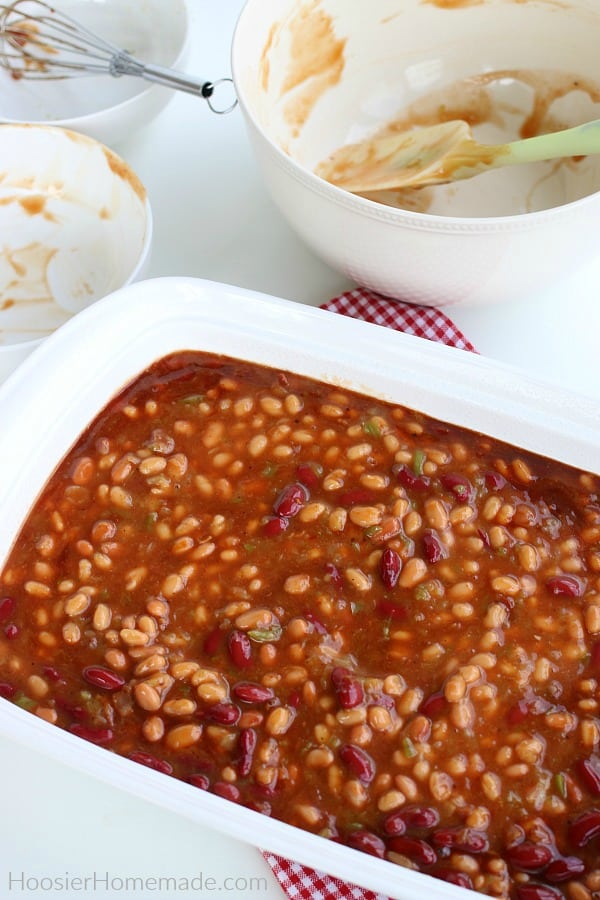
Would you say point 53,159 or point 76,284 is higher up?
point 53,159

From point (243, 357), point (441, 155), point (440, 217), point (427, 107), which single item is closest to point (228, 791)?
point (243, 357)

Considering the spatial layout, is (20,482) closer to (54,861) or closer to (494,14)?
(54,861)

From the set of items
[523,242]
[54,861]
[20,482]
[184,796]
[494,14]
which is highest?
[494,14]

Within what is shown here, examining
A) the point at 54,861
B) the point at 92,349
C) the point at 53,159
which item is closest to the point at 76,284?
the point at 53,159

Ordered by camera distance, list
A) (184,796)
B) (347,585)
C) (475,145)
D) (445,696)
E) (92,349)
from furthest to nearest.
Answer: (475,145), (92,349), (347,585), (445,696), (184,796)

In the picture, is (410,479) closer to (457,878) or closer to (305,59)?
(457,878)

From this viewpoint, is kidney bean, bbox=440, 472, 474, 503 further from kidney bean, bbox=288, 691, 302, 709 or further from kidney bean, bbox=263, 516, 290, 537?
kidney bean, bbox=288, 691, 302, 709

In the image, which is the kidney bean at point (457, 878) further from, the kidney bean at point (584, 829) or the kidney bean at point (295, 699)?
the kidney bean at point (295, 699)
